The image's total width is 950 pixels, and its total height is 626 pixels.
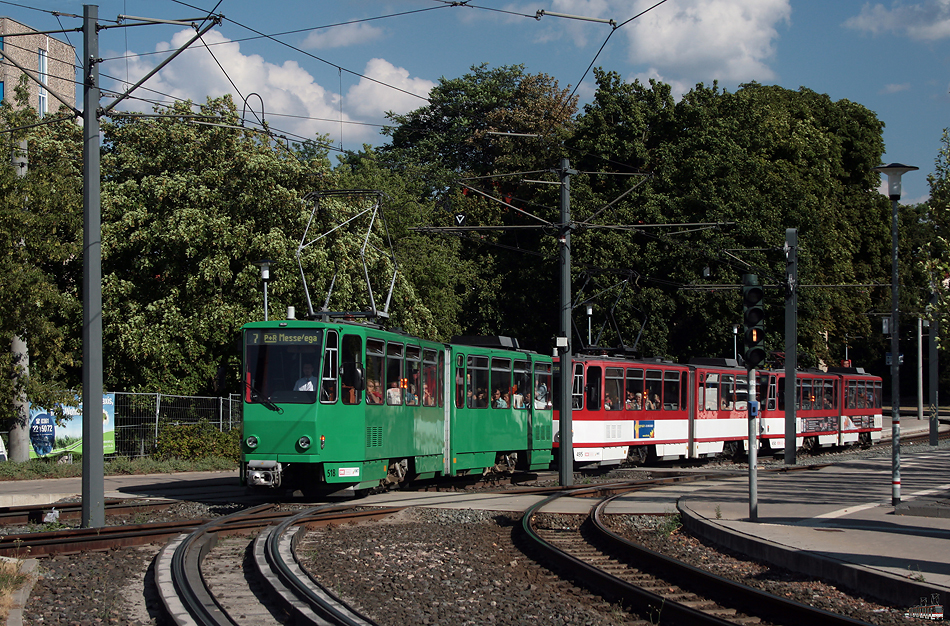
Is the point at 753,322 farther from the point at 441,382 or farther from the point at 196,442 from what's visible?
the point at 196,442

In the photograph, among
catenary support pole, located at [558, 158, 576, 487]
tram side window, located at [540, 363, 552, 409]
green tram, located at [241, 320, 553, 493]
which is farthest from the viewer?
tram side window, located at [540, 363, 552, 409]

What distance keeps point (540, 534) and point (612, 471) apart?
12131 millimetres

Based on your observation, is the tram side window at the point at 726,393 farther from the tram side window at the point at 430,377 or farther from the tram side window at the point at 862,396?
the tram side window at the point at 430,377

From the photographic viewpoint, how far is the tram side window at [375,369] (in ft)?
51.9

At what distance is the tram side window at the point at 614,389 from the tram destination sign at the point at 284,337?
10584mm

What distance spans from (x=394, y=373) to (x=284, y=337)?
228 cm

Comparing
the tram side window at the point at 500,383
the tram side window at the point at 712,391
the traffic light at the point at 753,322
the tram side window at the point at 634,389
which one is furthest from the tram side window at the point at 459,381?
the tram side window at the point at 712,391

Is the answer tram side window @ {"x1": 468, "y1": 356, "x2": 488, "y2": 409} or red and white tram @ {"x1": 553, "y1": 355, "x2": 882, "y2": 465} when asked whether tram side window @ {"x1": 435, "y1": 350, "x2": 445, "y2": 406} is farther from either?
red and white tram @ {"x1": 553, "y1": 355, "x2": 882, "y2": 465}

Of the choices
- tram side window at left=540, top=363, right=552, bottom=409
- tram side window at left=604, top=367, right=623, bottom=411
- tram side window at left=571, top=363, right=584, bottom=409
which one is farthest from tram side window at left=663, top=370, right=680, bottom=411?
tram side window at left=540, top=363, right=552, bottom=409

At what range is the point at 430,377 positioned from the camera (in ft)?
59.9

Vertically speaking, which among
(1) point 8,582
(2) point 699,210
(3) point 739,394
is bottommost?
(1) point 8,582

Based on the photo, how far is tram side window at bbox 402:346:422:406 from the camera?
17250 mm

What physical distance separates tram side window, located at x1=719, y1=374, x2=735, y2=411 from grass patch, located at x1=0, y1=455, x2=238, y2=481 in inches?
549

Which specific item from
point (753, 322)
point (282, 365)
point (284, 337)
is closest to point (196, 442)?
point (282, 365)
